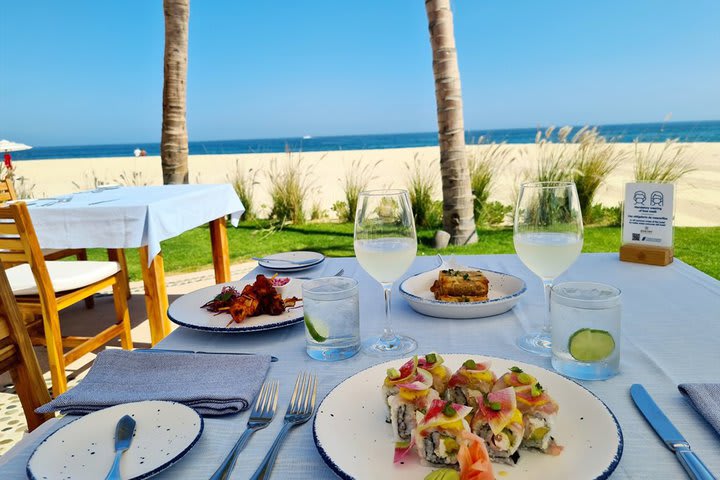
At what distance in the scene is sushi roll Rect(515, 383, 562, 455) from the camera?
58cm

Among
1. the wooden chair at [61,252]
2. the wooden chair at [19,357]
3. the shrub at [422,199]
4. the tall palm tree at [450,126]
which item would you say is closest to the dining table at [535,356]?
the wooden chair at [19,357]

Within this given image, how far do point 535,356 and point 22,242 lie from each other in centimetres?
240

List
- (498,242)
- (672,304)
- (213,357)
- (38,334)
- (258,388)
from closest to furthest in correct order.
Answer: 1. (258,388)
2. (213,357)
3. (672,304)
4. (38,334)
5. (498,242)

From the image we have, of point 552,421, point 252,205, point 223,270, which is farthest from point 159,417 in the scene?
point 252,205

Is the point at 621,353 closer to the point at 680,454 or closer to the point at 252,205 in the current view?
the point at 680,454

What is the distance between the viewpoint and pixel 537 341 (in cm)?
97

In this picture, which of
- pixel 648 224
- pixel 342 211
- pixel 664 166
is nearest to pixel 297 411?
pixel 648 224

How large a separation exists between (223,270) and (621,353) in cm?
334

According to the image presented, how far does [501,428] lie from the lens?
57 cm

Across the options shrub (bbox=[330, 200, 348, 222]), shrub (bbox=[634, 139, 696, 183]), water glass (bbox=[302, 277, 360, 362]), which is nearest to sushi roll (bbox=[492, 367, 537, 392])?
water glass (bbox=[302, 277, 360, 362])

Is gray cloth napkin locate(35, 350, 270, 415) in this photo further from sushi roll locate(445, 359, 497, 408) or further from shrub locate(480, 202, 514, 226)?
shrub locate(480, 202, 514, 226)

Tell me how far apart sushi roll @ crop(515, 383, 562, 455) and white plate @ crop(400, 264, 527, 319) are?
0.50m

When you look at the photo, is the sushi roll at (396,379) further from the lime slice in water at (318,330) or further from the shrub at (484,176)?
the shrub at (484,176)

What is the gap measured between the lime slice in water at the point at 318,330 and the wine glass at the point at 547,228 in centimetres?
37
